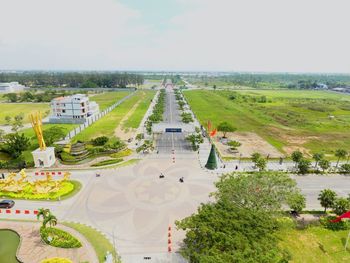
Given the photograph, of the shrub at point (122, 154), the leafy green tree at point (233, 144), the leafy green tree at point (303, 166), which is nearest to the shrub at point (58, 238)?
the shrub at point (122, 154)

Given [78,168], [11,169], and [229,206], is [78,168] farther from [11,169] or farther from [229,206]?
[229,206]

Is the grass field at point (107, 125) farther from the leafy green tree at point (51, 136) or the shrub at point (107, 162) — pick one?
the shrub at point (107, 162)

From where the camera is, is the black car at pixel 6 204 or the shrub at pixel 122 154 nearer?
the black car at pixel 6 204

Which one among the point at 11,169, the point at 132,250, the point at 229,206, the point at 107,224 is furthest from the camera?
the point at 11,169

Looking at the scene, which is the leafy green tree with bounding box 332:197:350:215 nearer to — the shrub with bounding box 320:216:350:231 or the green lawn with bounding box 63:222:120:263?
the shrub with bounding box 320:216:350:231

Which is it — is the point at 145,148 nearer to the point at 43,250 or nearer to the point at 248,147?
the point at 248,147

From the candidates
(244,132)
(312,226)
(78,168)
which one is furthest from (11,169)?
(244,132)
